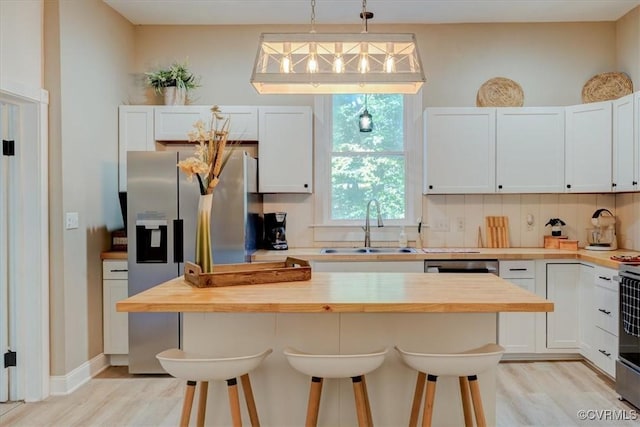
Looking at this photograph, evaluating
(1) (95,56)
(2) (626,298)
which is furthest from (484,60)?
(1) (95,56)

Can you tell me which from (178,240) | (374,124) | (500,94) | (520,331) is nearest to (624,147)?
(500,94)

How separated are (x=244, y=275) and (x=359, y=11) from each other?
2858 millimetres

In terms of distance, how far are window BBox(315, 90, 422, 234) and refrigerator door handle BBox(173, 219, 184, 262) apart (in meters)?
1.37

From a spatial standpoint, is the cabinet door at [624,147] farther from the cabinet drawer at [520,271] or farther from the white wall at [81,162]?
the white wall at [81,162]

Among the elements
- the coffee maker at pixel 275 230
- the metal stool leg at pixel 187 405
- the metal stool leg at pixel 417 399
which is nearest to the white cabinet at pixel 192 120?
the coffee maker at pixel 275 230

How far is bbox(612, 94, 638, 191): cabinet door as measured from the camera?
3562 mm

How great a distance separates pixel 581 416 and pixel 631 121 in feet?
7.44

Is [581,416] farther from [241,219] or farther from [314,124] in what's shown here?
[314,124]

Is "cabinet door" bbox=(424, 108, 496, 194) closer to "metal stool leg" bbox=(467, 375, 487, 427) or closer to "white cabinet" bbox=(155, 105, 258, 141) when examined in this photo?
"white cabinet" bbox=(155, 105, 258, 141)

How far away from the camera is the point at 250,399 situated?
2.03 m

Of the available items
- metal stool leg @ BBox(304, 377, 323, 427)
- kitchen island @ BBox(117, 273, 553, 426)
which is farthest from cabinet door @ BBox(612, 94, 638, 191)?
metal stool leg @ BBox(304, 377, 323, 427)

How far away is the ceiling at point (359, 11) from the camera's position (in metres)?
3.86

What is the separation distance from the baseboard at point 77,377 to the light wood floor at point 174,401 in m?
0.04

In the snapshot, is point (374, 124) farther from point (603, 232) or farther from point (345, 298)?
point (345, 298)
